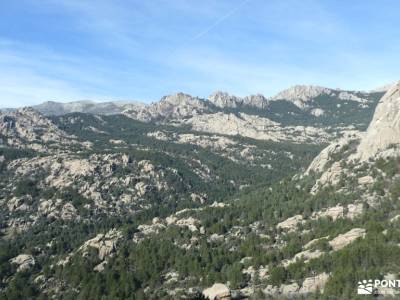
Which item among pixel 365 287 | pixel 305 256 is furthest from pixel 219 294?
pixel 305 256

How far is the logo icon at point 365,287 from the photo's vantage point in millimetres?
115125

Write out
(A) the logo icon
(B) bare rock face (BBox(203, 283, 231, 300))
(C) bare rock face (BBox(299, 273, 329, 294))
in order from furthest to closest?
(C) bare rock face (BBox(299, 273, 329, 294)) < (B) bare rock face (BBox(203, 283, 231, 300)) < (A) the logo icon

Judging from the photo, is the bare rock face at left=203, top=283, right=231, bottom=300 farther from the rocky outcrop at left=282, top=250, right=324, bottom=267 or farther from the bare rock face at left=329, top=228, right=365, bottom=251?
the bare rock face at left=329, top=228, right=365, bottom=251

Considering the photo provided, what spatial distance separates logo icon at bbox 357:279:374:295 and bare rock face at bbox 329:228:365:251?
103 feet

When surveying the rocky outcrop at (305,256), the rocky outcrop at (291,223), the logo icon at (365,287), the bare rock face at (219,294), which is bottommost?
the bare rock face at (219,294)

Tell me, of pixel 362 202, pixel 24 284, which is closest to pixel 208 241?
pixel 362 202

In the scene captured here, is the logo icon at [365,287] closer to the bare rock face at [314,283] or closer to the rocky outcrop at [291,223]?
the bare rock face at [314,283]

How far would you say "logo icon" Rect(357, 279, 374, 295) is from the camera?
115 m

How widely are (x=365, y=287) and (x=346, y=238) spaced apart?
38.9m

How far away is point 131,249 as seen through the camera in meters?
200

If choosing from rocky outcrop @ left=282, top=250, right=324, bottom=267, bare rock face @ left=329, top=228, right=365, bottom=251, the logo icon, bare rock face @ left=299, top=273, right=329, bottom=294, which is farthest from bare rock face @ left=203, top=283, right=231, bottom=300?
bare rock face @ left=329, top=228, right=365, bottom=251

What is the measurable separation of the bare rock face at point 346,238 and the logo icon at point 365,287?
3131cm

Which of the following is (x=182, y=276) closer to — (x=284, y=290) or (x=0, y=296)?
(x=284, y=290)

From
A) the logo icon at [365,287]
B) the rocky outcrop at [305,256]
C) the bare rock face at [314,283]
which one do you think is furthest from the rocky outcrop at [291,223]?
the logo icon at [365,287]
